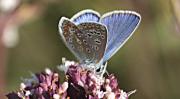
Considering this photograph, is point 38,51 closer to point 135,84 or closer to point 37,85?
point 135,84

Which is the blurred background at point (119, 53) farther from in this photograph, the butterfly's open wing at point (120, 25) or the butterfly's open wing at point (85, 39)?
the butterfly's open wing at point (120, 25)

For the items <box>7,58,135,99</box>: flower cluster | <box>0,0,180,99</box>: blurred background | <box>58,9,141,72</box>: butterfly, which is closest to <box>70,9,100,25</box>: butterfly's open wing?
<box>58,9,141,72</box>: butterfly

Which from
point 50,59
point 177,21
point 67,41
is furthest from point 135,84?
point 67,41

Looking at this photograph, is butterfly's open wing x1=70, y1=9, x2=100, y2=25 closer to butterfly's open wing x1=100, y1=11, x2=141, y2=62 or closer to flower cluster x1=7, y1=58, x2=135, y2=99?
butterfly's open wing x1=100, y1=11, x2=141, y2=62

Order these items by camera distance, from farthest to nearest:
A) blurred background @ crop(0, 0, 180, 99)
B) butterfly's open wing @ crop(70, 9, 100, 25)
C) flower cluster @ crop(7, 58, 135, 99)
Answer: blurred background @ crop(0, 0, 180, 99) < butterfly's open wing @ crop(70, 9, 100, 25) < flower cluster @ crop(7, 58, 135, 99)

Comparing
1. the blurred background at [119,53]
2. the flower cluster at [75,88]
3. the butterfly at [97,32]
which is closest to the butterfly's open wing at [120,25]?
the butterfly at [97,32]

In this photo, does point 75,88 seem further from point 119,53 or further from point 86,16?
point 119,53
